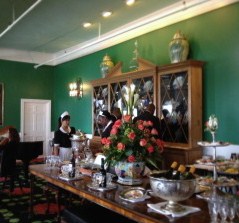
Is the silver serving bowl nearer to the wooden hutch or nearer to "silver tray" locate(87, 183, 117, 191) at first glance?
"silver tray" locate(87, 183, 117, 191)

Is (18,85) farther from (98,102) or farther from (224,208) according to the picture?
(224,208)

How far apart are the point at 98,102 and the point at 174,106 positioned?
242cm

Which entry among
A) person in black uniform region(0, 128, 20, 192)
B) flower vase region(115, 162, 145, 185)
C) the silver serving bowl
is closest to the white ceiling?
person in black uniform region(0, 128, 20, 192)

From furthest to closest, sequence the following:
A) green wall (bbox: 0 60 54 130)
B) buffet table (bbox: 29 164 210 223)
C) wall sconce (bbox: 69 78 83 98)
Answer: green wall (bbox: 0 60 54 130)
wall sconce (bbox: 69 78 83 98)
buffet table (bbox: 29 164 210 223)

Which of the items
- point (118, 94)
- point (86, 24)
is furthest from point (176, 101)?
point (86, 24)

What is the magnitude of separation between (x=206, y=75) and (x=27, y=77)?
632 centimetres

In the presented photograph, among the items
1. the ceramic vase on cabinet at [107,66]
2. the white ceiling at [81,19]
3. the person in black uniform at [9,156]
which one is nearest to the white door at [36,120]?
the white ceiling at [81,19]

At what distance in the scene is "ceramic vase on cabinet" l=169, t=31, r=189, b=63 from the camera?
5086 mm

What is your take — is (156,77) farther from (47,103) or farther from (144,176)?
(47,103)

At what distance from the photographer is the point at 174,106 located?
5031 mm

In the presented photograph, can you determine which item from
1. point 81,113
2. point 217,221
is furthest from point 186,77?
point 81,113

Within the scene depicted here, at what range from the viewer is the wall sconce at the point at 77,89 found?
8.59 meters

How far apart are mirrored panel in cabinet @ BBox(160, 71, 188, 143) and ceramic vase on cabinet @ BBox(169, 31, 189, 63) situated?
314 millimetres

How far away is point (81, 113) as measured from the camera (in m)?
8.59
